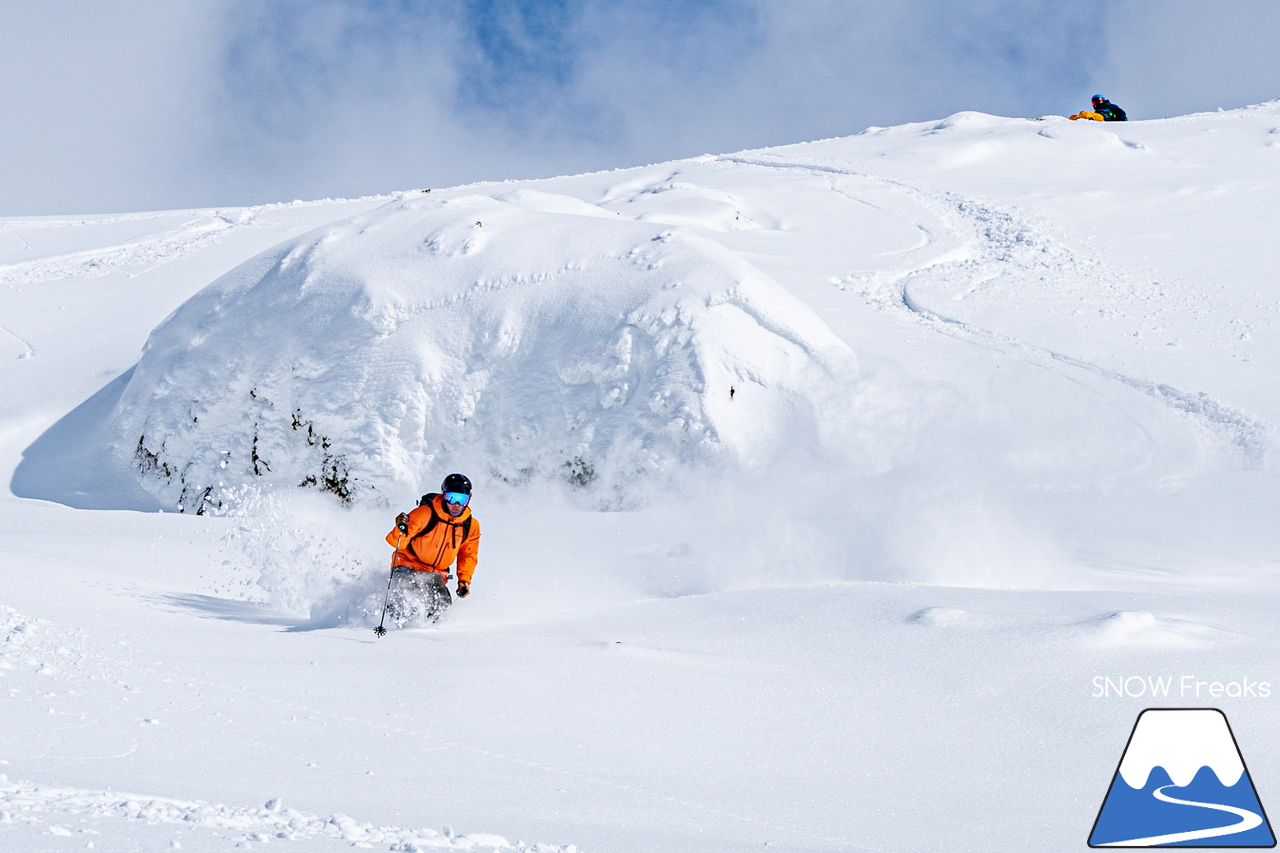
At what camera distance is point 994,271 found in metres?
15.8

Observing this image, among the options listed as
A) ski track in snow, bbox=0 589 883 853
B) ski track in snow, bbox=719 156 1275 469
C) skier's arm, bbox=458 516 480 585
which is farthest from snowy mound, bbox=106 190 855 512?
ski track in snow, bbox=0 589 883 853

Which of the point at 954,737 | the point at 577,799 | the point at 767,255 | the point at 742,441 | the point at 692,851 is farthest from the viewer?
the point at 767,255

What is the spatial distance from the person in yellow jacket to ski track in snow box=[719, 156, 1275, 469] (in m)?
8.50

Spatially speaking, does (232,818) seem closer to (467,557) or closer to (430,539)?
(430,539)

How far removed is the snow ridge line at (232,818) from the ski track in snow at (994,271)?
10.0m

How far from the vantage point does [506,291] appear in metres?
11.1

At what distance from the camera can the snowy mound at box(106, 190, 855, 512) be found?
10.0 meters

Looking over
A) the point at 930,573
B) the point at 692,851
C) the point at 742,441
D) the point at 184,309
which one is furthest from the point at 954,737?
the point at 184,309

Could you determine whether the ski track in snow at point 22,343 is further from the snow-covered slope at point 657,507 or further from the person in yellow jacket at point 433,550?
the person in yellow jacket at point 433,550

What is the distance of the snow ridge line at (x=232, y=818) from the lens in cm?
240

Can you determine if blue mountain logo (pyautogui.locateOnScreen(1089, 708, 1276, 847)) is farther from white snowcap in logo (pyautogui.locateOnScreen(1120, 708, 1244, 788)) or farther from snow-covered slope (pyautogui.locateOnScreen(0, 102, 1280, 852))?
snow-covered slope (pyautogui.locateOnScreen(0, 102, 1280, 852))

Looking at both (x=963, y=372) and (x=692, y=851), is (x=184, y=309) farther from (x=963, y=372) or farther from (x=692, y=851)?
(x=692, y=851)

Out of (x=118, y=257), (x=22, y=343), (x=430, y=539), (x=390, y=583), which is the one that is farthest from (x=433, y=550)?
(x=118, y=257)

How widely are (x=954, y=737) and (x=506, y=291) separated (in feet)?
27.0
